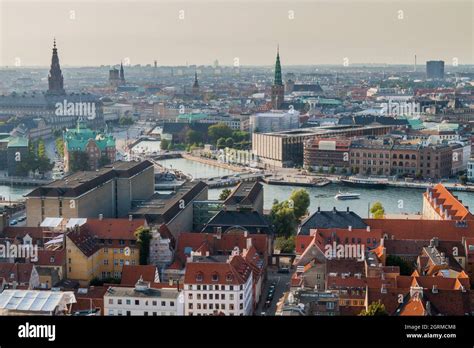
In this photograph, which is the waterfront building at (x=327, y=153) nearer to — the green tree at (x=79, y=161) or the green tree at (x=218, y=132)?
the green tree at (x=79, y=161)

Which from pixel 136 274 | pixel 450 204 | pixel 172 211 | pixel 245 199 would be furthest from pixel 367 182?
pixel 136 274

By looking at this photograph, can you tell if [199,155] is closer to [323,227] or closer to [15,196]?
[15,196]

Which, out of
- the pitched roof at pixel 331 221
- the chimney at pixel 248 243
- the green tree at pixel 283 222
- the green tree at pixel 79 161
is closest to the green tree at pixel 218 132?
the green tree at pixel 79 161

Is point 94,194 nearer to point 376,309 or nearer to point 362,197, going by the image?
point 376,309

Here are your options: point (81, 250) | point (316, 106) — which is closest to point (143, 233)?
point (81, 250)

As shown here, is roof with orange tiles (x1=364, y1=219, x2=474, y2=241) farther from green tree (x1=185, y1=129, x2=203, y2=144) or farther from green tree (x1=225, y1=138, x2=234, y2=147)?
green tree (x1=185, y1=129, x2=203, y2=144)

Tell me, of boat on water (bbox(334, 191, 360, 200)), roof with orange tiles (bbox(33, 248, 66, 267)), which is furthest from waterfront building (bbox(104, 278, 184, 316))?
boat on water (bbox(334, 191, 360, 200))

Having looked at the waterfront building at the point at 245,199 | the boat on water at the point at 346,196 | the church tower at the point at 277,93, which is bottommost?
the boat on water at the point at 346,196
